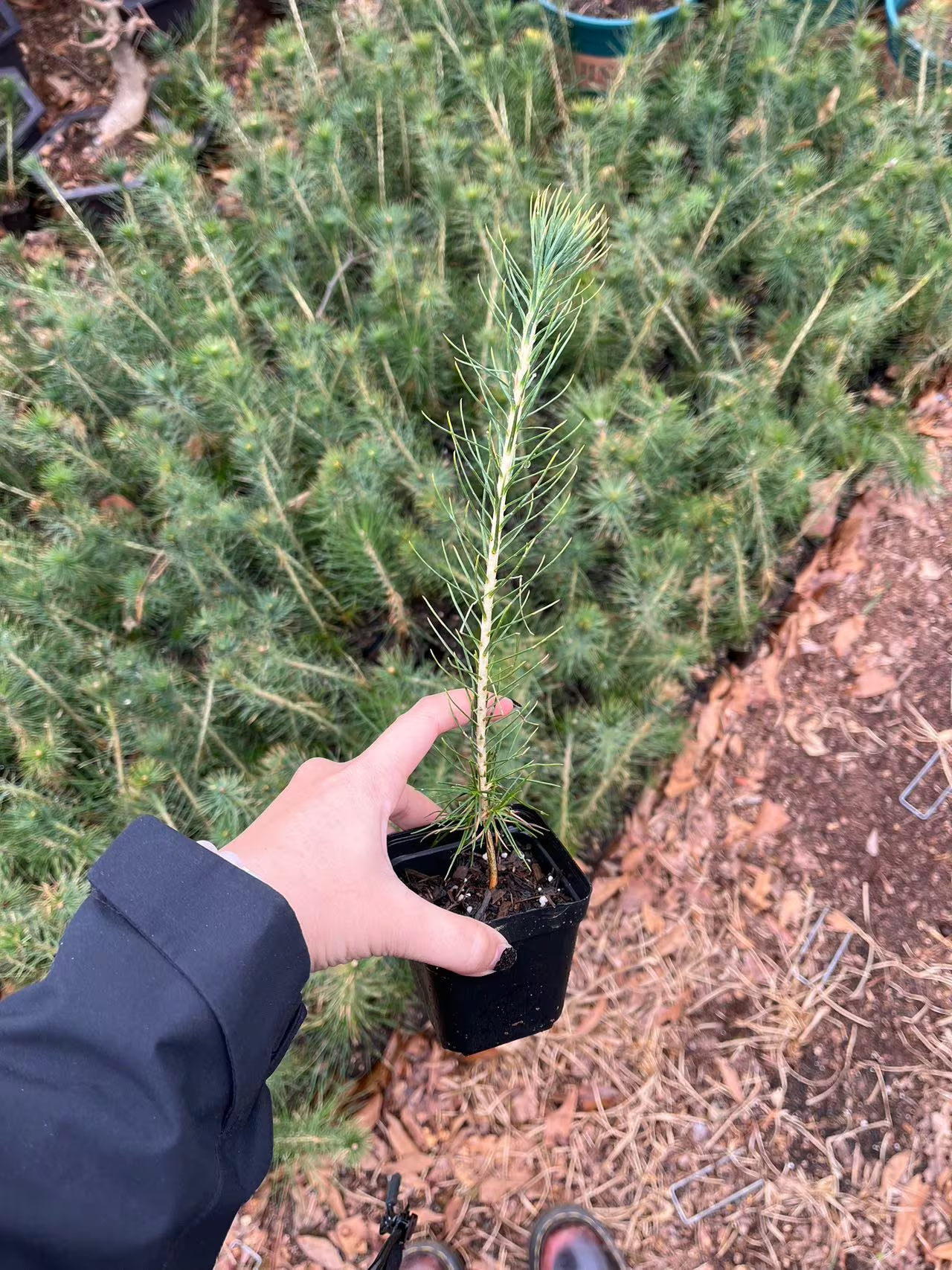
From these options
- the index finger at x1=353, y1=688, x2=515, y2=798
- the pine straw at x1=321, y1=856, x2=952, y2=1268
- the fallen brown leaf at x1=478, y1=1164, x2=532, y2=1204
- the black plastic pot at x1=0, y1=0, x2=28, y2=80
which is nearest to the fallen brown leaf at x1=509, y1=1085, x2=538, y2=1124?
the pine straw at x1=321, y1=856, x2=952, y2=1268

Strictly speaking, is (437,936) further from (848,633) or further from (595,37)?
(595,37)

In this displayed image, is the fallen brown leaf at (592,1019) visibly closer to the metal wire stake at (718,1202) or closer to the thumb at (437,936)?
the metal wire stake at (718,1202)

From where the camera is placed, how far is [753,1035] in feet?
6.72

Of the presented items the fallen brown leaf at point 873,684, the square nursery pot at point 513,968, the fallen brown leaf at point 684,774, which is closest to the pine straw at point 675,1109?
the fallen brown leaf at point 684,774

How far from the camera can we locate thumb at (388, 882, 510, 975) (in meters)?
1.31

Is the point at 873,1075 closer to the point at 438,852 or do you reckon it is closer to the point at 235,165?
the point at 438,852

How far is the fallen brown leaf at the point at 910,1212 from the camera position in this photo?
1.79 meters

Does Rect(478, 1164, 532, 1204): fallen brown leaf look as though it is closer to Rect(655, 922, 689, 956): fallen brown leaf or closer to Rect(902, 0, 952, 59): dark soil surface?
Rect(655, 922, 689, 956): fallen brown leaf

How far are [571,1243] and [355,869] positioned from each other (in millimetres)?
1298

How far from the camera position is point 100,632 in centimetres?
242

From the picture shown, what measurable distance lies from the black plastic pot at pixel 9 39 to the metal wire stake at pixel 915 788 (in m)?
5.37

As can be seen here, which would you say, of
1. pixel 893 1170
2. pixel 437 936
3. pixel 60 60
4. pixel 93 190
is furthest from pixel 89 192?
pixel 893 1170

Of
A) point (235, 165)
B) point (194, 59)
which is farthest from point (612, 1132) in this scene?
point (194, 59)

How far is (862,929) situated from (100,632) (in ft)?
7.56
